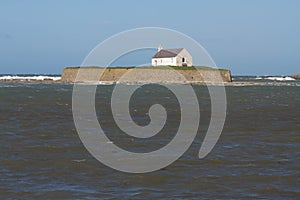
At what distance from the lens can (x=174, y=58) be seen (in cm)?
10856

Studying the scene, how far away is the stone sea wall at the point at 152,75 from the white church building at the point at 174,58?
5260 millimetres

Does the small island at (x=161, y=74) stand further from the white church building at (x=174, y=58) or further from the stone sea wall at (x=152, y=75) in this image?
the white church building at (x=174, y=58)

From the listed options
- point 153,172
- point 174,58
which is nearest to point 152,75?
point 174,58

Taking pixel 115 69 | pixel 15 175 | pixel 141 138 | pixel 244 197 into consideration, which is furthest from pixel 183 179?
pixel 115 69

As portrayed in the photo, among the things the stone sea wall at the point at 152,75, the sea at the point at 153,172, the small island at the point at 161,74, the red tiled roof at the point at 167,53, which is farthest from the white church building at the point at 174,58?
the sea at the point at 153,172

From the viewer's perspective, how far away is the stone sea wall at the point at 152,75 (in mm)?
99250

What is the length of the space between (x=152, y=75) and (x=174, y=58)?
1042cm

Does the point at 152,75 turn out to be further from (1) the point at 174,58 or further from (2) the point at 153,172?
(2) the point at 153,172

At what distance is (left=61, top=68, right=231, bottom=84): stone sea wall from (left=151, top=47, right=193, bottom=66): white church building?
5.26 metres

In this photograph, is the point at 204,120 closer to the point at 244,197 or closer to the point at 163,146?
the point at 163,146

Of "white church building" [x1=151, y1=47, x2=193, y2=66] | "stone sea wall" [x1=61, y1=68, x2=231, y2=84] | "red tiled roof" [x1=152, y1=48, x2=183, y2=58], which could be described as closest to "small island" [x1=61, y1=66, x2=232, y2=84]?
"stone sea wall" [x1=61, y1=68, x2=231, y2=84]

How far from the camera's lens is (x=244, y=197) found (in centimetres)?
951

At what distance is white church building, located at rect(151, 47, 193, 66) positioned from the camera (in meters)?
109

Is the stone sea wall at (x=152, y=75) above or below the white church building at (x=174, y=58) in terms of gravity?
below
